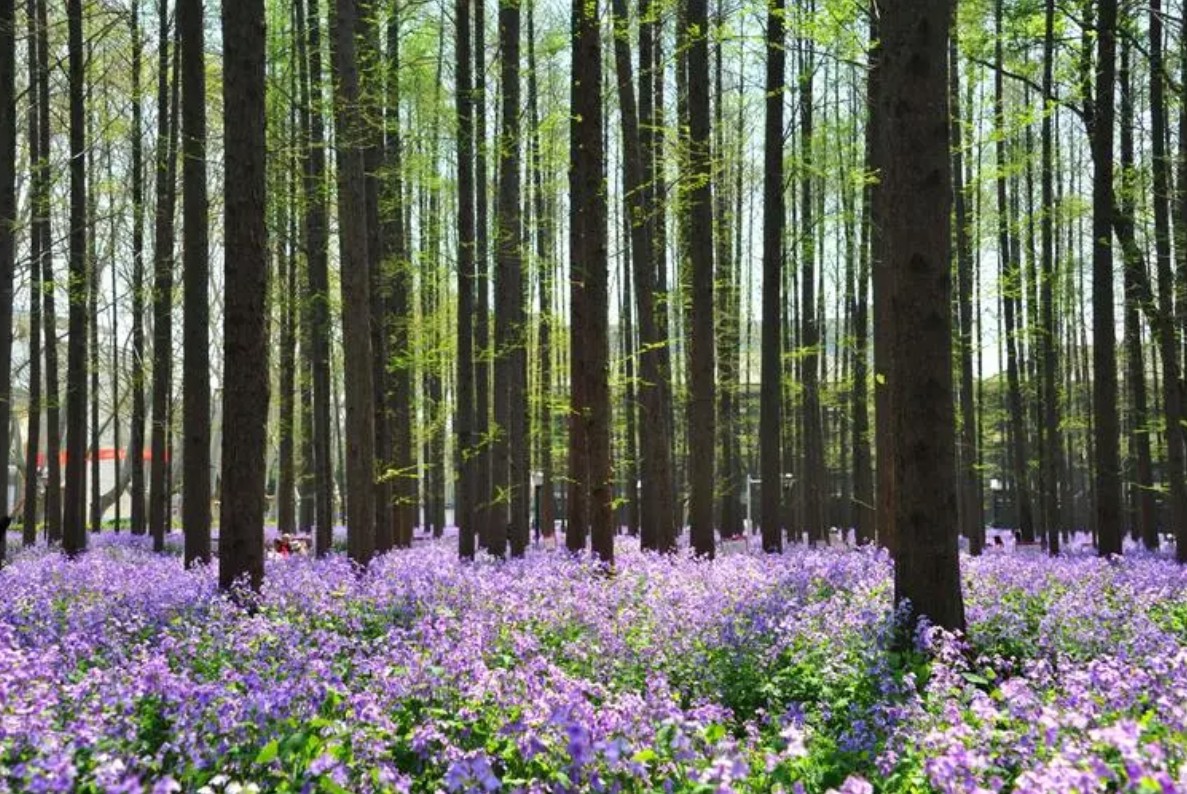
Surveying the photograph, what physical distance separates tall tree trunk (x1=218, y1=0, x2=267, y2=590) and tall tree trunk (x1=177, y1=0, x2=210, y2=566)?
3.51 metres

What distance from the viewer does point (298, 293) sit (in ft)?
68.6

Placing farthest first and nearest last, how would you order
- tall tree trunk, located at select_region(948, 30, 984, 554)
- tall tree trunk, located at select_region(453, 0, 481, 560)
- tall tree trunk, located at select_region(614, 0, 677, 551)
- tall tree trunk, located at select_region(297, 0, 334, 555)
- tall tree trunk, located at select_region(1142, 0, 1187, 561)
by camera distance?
1. tall tree trunk, located at select_region(948, 30, 984, 554)
2. tall tree trunk, located at select_region(297, 0, 334, 555)
3. tall tree trunk, located at select_region(453, 0, 481, 560)
4. tall tree trunk, located at select_region(1142, 0, 1187, 561)
5. tall tree trunk, located at select_region(614, 0, 677, 551)

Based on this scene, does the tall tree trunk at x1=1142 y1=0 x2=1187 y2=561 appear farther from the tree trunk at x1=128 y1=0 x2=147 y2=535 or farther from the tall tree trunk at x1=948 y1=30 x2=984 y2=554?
→ the tree trunk at x1=128 y1=0 x2=147 y2=535

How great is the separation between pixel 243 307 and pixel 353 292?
3.48 metres

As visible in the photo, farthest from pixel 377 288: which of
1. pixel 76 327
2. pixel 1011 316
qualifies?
pixel 1011 316

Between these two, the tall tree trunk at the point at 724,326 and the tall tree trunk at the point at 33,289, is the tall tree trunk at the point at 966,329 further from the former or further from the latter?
the tall tree trunk at the point at 33,289

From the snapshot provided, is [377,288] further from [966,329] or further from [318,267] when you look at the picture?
[966,329]

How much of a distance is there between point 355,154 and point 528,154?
1133 cm

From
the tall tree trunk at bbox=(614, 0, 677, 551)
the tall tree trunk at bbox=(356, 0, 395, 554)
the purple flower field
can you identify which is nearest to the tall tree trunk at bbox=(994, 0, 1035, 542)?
the tall tree trunk at bbox=(614, 0, 677, 551)

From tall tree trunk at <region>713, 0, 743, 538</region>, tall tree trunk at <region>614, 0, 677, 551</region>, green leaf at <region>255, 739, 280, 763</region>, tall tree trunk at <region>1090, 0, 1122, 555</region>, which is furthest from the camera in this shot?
tall tree trunk at <region>713, 0, 743, 538</region>

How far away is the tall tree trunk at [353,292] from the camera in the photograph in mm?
11727

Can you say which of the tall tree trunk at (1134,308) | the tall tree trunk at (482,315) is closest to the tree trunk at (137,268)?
the tall tree trunk at (482,315)

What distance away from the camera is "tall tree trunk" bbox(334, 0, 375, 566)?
11727 millimetres

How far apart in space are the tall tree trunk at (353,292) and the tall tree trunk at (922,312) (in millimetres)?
6735
